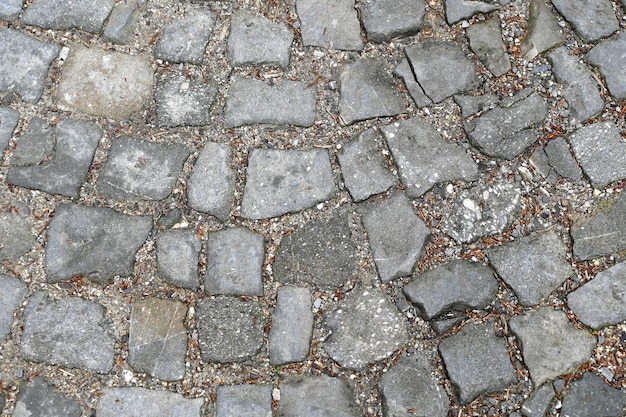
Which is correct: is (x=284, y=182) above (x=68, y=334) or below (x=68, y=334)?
above

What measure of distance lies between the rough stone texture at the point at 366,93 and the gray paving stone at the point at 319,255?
500 millimetres

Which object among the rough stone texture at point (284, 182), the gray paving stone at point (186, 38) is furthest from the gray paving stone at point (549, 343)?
the gray paving stone at point (186, 38)

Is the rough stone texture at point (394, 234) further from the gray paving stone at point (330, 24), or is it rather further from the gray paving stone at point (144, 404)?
the gray paving stone at point (144, 404)

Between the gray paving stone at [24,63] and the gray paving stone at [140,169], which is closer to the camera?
the gray paving stone at [140,169]

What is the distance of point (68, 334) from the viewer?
9.02 feet

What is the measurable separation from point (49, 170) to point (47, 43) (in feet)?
2.13

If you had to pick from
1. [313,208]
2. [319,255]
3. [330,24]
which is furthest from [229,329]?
[330,24]

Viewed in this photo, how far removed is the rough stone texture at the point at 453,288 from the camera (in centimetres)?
276

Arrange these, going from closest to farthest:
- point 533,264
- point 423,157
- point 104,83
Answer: point 533,264
point 423,157
point 104,83

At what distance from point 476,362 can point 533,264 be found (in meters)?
0.50

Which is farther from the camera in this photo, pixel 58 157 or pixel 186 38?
pixel 186 38

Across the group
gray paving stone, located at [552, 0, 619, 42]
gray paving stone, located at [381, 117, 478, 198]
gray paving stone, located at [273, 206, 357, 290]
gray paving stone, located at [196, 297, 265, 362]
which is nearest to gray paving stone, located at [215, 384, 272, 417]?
gray paving stone, located at [196, 297, 265, 362]

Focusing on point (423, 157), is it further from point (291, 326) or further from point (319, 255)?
point (291, 326)

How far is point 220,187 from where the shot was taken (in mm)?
2904
